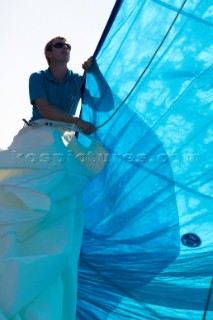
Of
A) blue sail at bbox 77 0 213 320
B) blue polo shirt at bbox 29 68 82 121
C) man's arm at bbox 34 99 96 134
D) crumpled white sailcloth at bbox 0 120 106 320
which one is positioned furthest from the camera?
blue polo shirt at bbox 29 68 82 121

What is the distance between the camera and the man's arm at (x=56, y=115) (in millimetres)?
2307

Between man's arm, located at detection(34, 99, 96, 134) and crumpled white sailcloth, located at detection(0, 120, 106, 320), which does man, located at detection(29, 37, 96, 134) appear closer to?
man's arm, located at detection(34, 99, 96, 134)

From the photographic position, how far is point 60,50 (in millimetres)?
2482

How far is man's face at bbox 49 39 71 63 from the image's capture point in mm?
2479

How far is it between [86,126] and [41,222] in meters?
0.86

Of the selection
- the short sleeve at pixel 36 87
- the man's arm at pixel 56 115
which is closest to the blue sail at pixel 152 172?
the man's arm at pixel 56 115

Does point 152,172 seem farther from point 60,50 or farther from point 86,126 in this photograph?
point 60,50

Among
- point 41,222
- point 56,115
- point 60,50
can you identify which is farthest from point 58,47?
point 41,222

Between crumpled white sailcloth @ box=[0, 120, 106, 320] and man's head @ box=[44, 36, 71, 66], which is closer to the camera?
crumpled white sailcloth @ box=[0, 120, 106, 320]

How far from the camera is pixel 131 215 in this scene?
241 centimetres

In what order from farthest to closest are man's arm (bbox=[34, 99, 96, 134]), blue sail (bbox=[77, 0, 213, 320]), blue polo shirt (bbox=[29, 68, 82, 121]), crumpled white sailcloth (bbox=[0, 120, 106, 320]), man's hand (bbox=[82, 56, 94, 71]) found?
1. man's hand (bbox=[82, 56, 94, 71])
2. blue polo shirt (bbox=[29, 68, 82, 121])
3. man's arm (bbox=[34, 99, 96, 134])
4. blue sail (bbox=[77, 0, 213, 320])
5. crumpled white sailcloth (bbox=[0, 120, 106, 320])

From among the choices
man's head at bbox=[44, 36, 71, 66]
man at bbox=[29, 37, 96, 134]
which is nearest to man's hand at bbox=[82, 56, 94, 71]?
man at bbox=[29, 37, 96, 134]

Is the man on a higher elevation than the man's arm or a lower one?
higher

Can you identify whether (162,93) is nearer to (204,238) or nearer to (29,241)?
(204,238)
